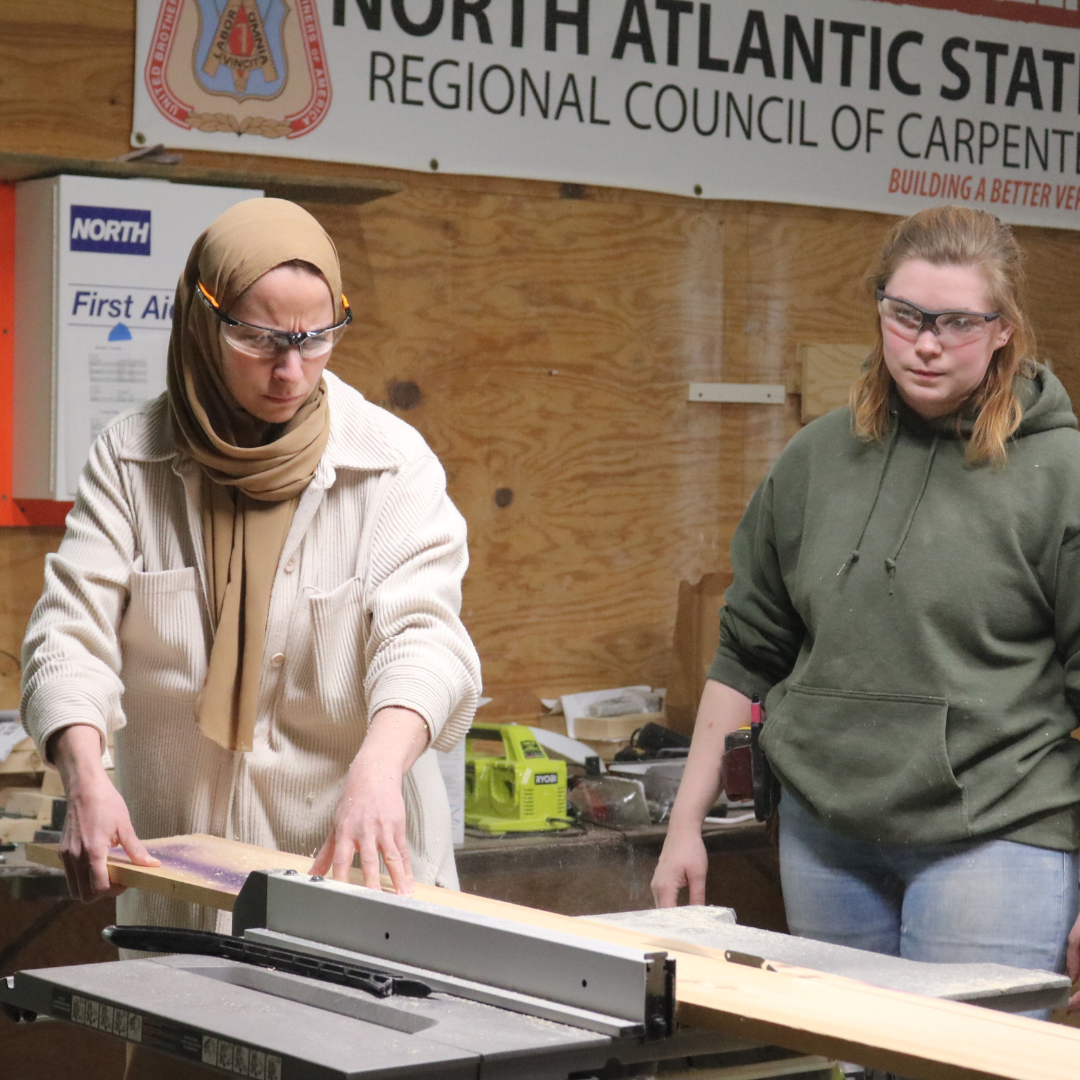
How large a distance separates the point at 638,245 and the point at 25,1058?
2557mm

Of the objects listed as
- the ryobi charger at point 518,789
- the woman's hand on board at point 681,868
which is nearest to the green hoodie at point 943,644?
the woman's hand on board at point 681,868

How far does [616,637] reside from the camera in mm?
4344

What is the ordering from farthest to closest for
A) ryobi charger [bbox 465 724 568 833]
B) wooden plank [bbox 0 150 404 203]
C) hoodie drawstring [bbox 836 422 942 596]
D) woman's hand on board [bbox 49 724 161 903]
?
ryobi charger [bbox 465 724 568 833], wooden plank [bbox 0 150 404 203], hoodie drawstring [bbox 836 422 942 596], woman's hand on board [bbox 49 724 161 903]

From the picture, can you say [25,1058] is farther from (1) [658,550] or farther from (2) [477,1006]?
(2) [477,1006]

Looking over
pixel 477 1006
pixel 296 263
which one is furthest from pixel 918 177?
pixel 477 1006

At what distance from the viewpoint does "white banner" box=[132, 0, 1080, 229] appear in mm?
3793

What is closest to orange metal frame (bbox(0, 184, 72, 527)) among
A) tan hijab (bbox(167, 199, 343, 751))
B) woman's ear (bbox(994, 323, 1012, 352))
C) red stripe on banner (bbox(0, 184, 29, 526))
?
red stripe on banner (bbox(0, 184, 29, 526))

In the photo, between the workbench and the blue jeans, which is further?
the workbench

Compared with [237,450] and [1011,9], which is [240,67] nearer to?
[237,450]

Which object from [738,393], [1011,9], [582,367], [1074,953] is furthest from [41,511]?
[1011,9]

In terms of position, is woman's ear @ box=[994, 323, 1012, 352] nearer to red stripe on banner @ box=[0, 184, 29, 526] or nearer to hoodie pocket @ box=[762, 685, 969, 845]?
hoodie pocket @ box=[762, 685, 969, 845]

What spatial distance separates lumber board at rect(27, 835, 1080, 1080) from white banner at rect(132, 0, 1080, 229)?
8.91ft

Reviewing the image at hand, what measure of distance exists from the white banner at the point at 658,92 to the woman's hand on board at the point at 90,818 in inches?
88.0

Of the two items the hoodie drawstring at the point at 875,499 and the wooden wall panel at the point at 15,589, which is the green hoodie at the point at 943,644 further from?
the wooden wall panel at the point at 15,589
